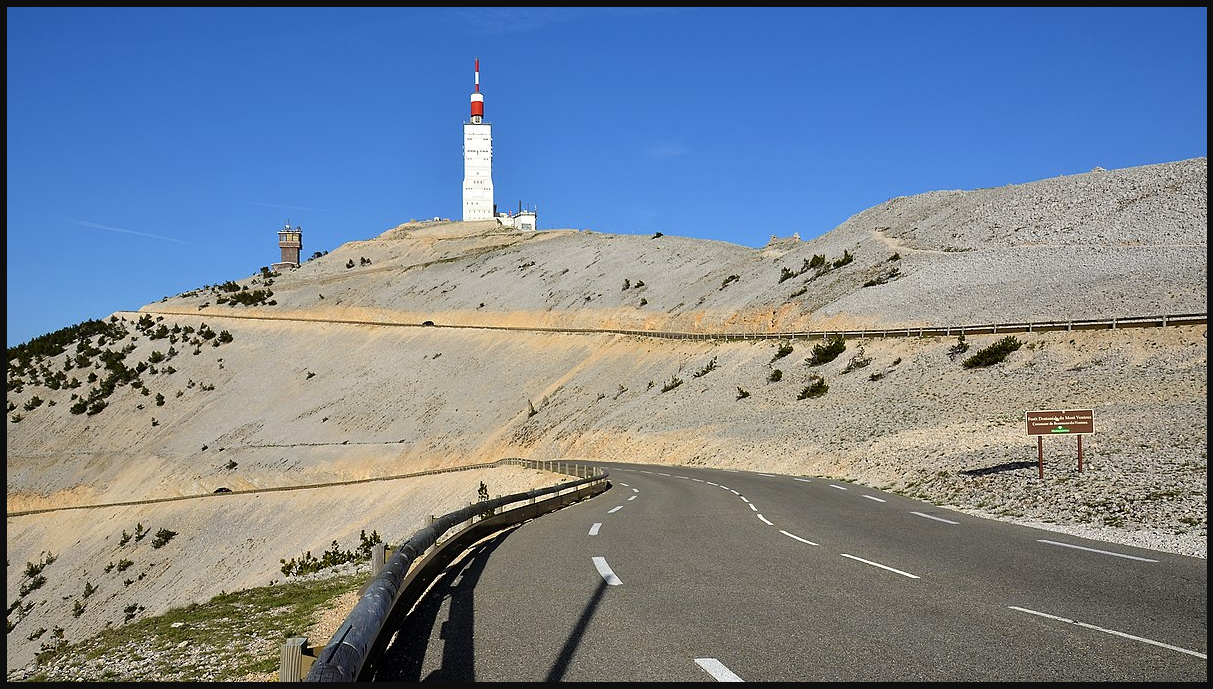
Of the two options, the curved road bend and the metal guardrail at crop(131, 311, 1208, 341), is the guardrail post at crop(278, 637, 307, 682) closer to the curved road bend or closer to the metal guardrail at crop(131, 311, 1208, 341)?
the curved road bend

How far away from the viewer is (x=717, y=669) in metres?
6.95

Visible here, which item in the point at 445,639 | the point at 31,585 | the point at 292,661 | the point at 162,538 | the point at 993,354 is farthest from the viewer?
the point at 993,354

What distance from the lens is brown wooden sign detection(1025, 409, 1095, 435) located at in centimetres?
2247

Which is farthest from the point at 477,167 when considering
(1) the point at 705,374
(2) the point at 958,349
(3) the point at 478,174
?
(2) the point at 958,349

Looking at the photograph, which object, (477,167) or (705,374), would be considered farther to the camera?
(477,167)

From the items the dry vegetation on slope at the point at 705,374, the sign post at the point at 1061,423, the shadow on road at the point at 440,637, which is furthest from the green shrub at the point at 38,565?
the sign post at the point at 1061,423

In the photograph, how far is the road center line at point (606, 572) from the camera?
36.4ft

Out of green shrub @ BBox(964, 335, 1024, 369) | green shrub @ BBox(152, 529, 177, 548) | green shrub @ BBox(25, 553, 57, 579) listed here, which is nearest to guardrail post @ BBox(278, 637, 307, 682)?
green shrub @ BBox(152, 529, 177, 548)

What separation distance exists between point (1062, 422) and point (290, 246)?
128m

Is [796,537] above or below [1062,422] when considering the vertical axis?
below

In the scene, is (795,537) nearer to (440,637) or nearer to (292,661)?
(440,637)

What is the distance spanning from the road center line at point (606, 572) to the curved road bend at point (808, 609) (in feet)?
0.24

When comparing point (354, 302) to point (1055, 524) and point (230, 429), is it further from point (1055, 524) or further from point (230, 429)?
point (1055, 524)

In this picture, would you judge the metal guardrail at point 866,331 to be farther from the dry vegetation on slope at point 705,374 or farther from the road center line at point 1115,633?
the road center line at point 1115,633
